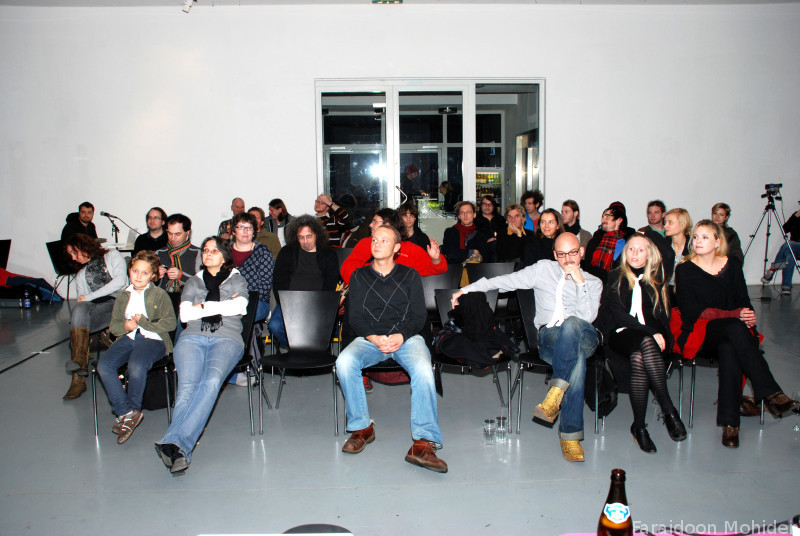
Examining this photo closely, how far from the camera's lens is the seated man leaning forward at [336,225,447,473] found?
3184 mm

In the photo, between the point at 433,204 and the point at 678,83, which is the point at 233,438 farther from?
the point at 678,83

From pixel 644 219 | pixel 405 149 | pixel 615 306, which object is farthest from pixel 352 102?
pixel 615 306

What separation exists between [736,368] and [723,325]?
25cm

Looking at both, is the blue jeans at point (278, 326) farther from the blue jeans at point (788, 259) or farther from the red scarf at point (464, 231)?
the blue jeans at point (788, 259)

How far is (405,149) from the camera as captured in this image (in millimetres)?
8625

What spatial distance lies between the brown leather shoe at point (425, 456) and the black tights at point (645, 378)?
1165 millimetres

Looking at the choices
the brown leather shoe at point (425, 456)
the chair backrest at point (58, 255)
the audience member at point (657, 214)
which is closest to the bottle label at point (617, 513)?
the brown leather shoe at point (425, 456)

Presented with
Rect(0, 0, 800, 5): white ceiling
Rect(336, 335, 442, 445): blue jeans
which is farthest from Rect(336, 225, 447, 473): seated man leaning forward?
Rect(0, 0, 800, 5): white ceiling

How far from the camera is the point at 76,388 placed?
4.25 m

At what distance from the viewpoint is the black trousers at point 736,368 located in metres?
3.31

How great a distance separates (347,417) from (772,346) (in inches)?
163

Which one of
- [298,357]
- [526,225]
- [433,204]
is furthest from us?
[433,204]

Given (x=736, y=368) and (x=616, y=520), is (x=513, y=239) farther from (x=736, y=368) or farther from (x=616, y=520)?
(x=616, y=520)

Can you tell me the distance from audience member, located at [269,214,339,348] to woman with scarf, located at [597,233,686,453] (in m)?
2.11
